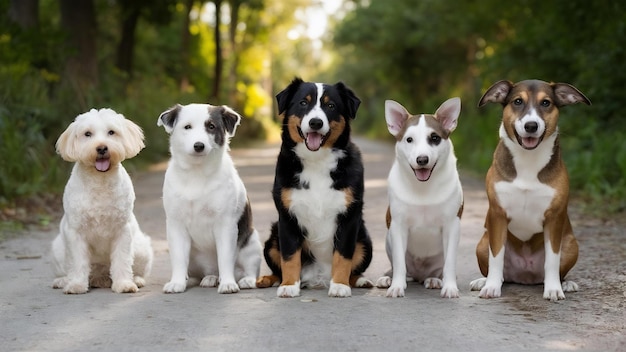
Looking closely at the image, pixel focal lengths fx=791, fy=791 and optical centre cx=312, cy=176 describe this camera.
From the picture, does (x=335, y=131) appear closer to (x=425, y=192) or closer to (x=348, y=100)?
(x=348, y=100)

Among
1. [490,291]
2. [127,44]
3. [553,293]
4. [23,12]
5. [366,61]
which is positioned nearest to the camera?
[553,293]

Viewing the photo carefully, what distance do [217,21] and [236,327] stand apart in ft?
88.8

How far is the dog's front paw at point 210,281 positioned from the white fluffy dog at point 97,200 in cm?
54

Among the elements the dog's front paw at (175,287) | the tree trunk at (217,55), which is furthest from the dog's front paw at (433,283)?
the tree trunk at (217,55)

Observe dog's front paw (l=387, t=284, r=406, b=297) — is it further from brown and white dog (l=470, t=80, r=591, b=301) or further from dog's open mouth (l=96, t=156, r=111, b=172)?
dog's open mouth (l=96, t=156, r=111, b=172)

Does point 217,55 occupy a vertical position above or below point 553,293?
above

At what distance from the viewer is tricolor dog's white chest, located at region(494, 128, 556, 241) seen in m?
5.68

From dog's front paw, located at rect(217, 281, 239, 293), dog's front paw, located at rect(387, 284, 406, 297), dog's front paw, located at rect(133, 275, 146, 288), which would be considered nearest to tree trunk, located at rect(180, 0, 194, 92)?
dog's front paw, located at rect(133, 275, 146, 288)

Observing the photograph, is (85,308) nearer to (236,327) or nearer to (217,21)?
(236,327)

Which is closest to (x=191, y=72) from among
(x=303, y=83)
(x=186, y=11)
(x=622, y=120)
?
(x=186, y=11)

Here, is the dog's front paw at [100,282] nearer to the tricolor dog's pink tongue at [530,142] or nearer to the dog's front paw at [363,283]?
the dog's front paw at [363,283]

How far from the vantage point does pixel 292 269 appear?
595 centimetres

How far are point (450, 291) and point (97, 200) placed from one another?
107 inches

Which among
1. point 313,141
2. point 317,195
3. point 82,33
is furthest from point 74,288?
point 82,33
